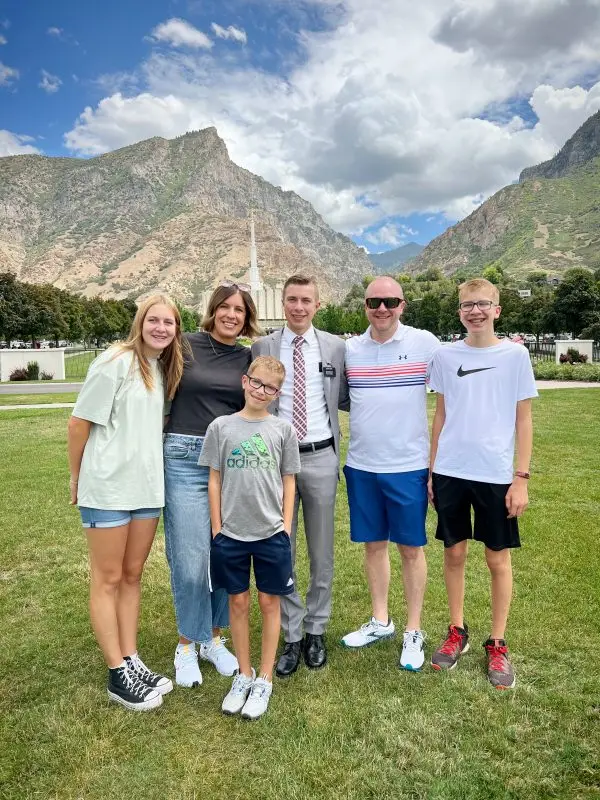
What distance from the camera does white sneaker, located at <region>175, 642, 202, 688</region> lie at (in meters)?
3.64

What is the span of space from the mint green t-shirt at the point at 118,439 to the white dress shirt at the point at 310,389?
0.92 meters

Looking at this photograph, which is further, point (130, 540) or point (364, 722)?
point (130, 540)

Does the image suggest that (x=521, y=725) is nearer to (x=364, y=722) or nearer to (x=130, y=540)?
(x=364, y=722)

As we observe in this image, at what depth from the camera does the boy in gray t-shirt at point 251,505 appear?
130 inches

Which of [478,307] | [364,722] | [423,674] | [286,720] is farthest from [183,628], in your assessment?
[478,307]

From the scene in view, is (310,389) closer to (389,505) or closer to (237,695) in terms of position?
(389,505)

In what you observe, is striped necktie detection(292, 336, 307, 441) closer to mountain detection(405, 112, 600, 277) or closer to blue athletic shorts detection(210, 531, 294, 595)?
blue athletic shorts detection(210, 531, 294, 595)

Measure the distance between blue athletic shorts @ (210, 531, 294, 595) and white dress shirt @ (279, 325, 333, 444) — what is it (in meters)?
0.77

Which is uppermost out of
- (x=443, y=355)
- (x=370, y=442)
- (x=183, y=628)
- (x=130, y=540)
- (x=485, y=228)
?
(x=485, y=228)

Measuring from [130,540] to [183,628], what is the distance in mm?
783

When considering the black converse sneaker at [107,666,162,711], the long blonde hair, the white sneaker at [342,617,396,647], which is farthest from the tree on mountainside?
the black converse sneaker at [107,666,162,711]

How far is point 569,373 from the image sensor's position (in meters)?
23.6

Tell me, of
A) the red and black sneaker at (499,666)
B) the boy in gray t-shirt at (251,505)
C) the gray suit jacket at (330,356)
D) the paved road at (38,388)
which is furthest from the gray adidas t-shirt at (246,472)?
the paved road at (38,388)

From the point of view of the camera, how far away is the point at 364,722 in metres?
3.19
